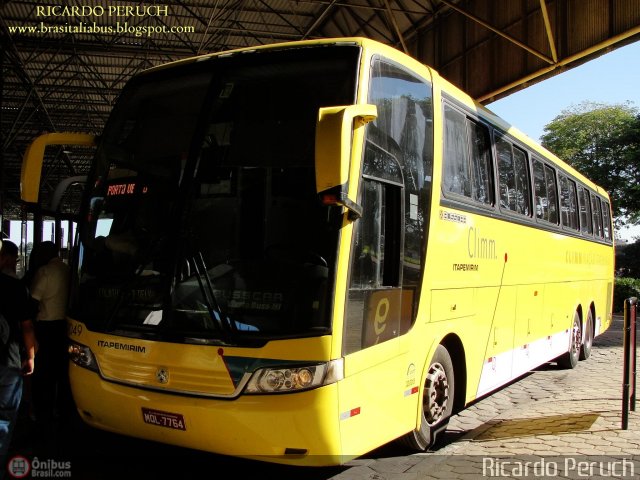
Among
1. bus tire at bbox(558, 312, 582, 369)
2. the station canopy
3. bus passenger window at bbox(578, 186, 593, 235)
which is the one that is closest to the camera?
A: bus tire at bbox(558, 312, 582, 369)

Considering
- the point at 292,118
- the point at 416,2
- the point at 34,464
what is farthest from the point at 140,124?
the point at 416,2

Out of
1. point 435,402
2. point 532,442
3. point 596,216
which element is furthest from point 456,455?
point 596,216

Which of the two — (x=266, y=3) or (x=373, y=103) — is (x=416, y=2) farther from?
(x=373, y=103)

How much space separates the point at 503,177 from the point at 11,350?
537 cm

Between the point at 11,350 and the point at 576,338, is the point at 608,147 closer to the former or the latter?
the point at 576,338

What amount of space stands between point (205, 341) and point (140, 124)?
1993mm

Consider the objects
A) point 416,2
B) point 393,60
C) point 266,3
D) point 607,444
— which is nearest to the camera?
point 393,60

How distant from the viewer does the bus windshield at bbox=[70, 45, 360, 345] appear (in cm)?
394

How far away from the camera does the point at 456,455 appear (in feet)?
17.1

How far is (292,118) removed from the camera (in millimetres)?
4258

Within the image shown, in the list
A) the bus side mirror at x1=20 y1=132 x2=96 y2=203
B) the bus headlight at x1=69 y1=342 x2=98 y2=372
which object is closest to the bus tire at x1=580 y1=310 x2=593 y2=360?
Answer: the bus headlight at x1=69 y1=342 x2=98 y2=372

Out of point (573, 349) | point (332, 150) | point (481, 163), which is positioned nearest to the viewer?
point (332, 150)

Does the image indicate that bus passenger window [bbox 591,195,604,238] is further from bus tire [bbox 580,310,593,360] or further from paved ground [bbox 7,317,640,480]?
paved ground [bbox 7,317,640,480]

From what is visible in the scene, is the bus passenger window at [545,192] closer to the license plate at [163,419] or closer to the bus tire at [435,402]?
the bus tire at [435,402]
